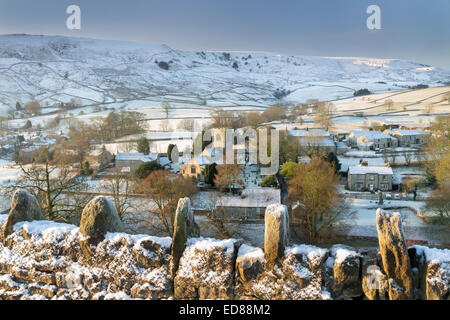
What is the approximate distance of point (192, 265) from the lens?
6.00 m

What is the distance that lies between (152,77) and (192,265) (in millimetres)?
153374

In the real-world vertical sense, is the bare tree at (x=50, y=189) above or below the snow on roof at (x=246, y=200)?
above

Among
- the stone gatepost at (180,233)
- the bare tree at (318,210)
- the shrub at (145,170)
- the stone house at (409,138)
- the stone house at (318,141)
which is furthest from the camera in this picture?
the stone house at (409,138)

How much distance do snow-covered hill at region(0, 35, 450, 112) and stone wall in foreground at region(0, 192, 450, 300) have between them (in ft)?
289

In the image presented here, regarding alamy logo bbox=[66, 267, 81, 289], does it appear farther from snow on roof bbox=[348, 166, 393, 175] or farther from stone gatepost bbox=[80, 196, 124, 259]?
snow on roof bbox=[348, 166, 393, 175]

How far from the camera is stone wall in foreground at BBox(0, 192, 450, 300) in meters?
5.28

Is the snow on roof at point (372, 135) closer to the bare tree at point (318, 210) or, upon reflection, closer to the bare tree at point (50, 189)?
the bare tree at point (318, 210)

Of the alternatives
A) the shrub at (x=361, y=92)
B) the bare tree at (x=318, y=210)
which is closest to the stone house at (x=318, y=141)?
the bare tree at (x=318, y=210)

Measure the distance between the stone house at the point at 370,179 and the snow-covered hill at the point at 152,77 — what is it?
70.1 metres

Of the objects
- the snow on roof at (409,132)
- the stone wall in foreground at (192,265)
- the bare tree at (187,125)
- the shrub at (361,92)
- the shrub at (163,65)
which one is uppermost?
the shrub at (163,65)

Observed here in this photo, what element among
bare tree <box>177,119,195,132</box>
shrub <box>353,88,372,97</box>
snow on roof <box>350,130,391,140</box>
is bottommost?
snow on roof <box>350,130,391,140</box>

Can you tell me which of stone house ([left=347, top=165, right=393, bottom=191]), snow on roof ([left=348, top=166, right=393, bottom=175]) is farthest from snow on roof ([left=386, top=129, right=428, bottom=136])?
stone house ([left=347, top=165, right=393, bottom=191])

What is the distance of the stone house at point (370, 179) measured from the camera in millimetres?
29781

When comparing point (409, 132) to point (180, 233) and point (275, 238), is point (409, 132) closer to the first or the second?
point (275, 238)
